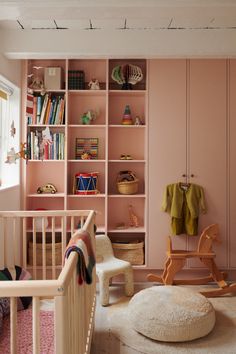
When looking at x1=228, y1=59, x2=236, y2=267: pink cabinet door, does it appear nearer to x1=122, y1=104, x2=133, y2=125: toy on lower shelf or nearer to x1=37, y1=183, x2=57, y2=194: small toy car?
x1=122, y1=104, x2=133, y2=125: toy on lower shelf

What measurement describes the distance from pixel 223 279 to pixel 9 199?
2.18 meters

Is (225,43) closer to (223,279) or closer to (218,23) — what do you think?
(218,23)

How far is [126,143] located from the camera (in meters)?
3.83

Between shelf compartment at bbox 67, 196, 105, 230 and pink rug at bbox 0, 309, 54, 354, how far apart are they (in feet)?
5.25

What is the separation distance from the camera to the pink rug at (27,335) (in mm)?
1791

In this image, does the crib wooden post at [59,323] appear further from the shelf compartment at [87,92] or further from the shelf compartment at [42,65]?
the shelf compartment at [42,65]

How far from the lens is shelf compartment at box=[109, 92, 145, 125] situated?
12.5ft

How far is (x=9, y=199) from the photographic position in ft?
10.5

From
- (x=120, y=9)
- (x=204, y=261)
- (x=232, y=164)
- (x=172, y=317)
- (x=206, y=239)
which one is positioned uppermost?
(x=120, y=9)

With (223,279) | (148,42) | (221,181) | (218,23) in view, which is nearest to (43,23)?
(148,42)

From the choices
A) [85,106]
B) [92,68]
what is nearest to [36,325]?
[85,106]

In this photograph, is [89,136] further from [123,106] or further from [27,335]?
[27,335]

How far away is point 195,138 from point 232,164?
1.52 ft

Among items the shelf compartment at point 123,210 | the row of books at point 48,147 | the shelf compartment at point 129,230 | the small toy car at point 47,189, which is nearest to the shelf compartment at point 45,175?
the small toy car at point 47,189
